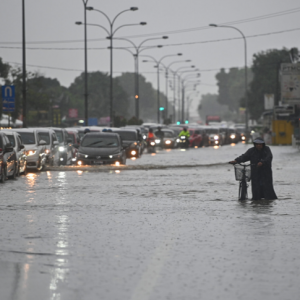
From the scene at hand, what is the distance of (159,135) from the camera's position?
5772 centimetres

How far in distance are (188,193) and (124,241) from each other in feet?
26.5

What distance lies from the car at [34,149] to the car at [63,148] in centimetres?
310

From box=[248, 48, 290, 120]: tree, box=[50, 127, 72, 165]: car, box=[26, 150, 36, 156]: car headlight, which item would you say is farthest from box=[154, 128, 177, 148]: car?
box=[248, 48, 290, 120]: tree

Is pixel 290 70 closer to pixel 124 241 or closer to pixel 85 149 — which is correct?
pixel 85 149

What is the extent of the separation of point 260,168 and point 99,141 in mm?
Answer: 14424

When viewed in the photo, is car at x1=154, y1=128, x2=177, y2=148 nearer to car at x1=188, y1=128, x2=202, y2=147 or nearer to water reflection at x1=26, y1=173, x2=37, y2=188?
car at x1=188, y1=128, x2=202, y2=147

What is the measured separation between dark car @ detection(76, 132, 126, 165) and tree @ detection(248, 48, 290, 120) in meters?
94.9

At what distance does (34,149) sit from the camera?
90.0 feet

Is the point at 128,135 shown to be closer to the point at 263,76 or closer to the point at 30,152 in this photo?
the point at 30,152

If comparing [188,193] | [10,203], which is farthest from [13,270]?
[188,193]

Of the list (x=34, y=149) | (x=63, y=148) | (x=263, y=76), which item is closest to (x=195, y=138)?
(x=63, y=148)

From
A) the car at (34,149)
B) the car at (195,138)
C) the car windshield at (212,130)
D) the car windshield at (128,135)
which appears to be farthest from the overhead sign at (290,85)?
the car at (34,149)

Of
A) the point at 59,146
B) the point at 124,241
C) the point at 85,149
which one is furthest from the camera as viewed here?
the point at 59,146

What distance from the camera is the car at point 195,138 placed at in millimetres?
62219
